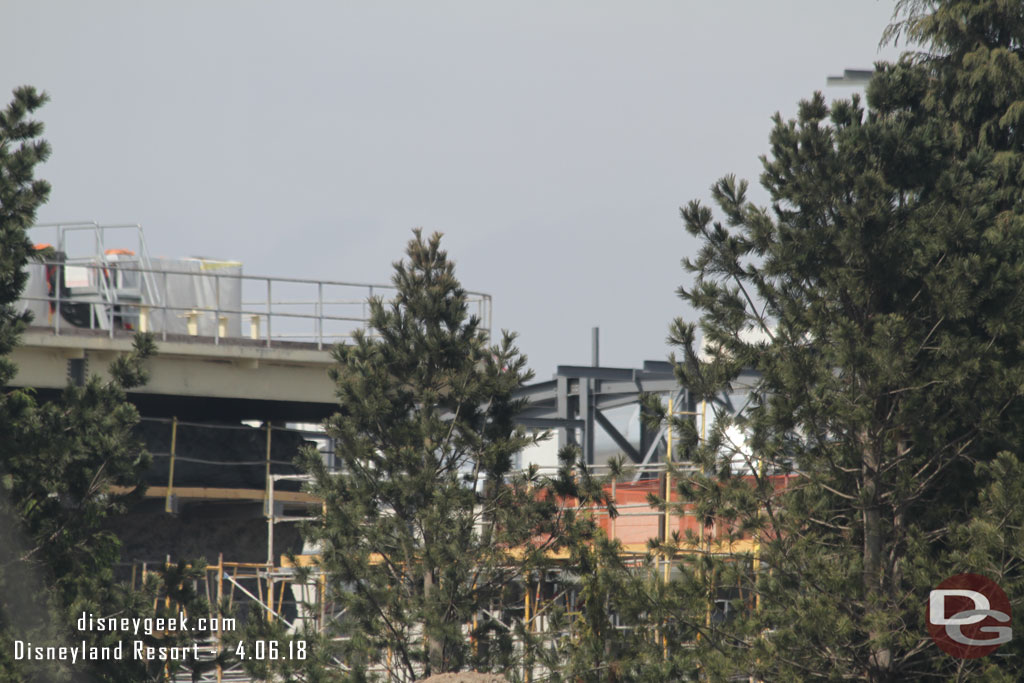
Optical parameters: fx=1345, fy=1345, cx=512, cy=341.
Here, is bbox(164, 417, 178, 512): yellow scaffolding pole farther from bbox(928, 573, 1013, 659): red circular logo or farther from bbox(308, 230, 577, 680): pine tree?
bbox(928, 573, 1013, 659): red circular logo

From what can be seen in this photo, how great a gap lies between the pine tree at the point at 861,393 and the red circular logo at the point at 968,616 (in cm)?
10

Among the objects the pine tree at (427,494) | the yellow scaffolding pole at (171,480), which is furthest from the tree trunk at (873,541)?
the yellow scaffolding pole at (171,480)

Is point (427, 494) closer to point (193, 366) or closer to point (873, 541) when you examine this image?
point (873, 541)

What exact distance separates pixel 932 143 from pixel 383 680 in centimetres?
797

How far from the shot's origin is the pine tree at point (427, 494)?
14.8 meters

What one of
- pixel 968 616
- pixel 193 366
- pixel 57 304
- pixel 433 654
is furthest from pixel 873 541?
pixel 193 366

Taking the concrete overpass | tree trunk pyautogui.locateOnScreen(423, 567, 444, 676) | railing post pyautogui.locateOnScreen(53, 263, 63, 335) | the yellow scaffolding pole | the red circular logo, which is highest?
railing post pyautogui.locateOnScreen(53, 263, 63, 335)

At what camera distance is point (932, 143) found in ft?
42.9

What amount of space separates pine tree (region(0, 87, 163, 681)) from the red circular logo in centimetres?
748

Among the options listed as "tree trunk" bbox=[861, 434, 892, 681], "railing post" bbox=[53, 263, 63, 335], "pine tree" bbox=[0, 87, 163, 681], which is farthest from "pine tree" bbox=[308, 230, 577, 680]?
"railing post" bbox=[53, 263, 63, 335]

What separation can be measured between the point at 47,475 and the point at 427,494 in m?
4.28

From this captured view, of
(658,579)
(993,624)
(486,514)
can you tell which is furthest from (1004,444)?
(486,514)

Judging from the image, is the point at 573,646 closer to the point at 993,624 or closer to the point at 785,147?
the point at 993,624

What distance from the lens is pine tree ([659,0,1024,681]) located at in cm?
→ 1204
